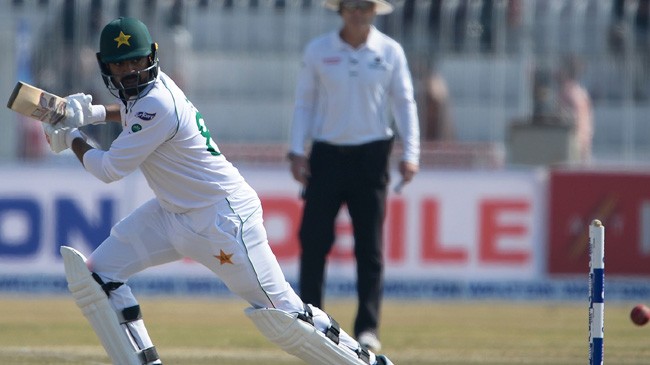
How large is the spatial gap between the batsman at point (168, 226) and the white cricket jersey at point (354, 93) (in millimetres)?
2560

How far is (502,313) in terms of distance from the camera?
12648 mm

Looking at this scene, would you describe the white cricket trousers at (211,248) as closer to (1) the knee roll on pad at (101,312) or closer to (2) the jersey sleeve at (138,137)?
(1) the knee roll on pad at (101,312)

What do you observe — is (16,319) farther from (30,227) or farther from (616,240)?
(616,240)

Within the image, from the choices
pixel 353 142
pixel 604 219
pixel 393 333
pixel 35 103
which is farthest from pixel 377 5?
pixel 604 219

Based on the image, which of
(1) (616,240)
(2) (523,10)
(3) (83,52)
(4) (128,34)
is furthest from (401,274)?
(4) (128,34)

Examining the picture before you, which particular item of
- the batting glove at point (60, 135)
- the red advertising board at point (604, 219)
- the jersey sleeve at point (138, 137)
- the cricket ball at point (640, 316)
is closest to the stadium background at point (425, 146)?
the red advertising board at point (604, 219)

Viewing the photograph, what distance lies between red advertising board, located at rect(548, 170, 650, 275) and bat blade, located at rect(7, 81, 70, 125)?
7789mm

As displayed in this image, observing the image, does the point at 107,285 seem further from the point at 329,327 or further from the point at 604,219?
the point at 604,219

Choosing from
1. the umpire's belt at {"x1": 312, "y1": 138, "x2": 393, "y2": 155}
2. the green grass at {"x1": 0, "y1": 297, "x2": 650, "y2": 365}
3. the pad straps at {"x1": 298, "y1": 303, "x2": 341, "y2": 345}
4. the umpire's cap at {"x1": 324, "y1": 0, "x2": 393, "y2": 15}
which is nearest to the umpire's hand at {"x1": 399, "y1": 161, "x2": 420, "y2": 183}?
the umpire's belt at {"x1": 312, "y1": 138, "x2": 393, "y2": 155}

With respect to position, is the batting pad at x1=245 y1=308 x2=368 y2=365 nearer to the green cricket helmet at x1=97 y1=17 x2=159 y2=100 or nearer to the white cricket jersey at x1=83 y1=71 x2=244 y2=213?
the white cricket jersey at x1=83 y1=71 x2=244 y2=213

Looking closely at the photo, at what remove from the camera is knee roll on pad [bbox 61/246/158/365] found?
6709 millimetres

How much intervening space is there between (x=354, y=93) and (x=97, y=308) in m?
3.18

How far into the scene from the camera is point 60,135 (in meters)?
6.77

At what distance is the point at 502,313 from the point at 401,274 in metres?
1.31
